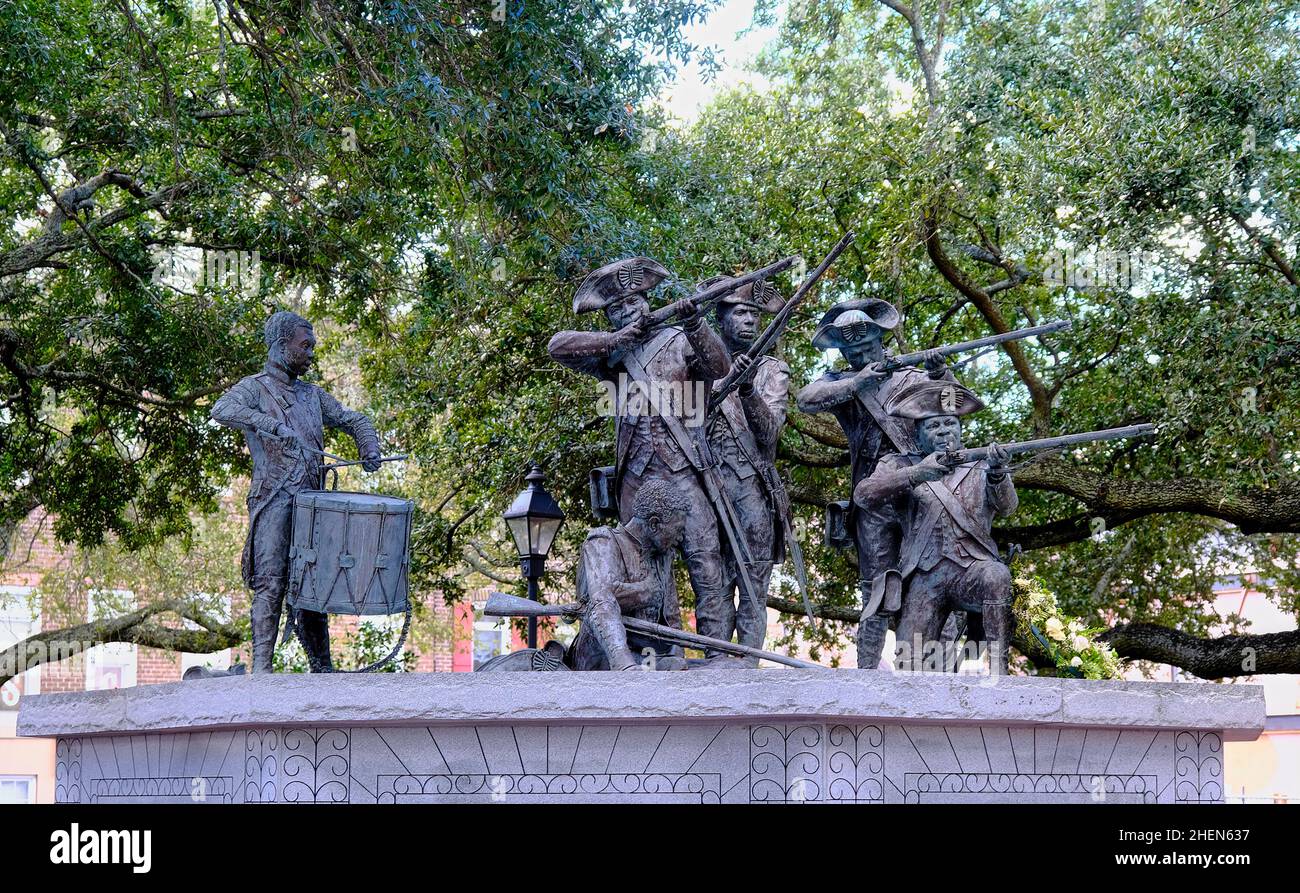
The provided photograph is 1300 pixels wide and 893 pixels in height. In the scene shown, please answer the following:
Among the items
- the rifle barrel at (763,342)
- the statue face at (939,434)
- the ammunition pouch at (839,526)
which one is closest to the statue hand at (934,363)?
the statue face at (939,434)

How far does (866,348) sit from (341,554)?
316cm

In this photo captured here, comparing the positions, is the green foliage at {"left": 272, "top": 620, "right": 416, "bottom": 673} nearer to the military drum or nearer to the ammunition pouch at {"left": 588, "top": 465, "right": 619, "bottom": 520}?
the ammunition pouch at {"left": 588, "top": 465, "right": 619, "bottom": 520}

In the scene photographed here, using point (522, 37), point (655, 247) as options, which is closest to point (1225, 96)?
point (655, 247)

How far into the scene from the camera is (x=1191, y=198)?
41.5ft

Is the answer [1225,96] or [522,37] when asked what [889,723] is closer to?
[522,37]

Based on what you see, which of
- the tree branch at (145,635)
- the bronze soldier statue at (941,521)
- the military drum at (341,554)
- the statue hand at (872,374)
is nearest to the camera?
the military drum at (341,554)

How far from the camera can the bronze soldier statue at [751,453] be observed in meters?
8.54

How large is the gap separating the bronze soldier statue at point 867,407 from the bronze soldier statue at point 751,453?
267mm

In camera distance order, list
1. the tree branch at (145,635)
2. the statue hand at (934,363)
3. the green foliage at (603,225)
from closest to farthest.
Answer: the statue hand at (934,363) < the green foliage at (603,225) < the tree branch at (145,635)

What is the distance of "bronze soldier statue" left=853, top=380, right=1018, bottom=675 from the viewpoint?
7996 millimetres

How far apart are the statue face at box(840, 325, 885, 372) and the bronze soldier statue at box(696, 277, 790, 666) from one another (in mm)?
440

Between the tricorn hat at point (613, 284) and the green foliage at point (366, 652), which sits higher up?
the tricorn hat at point (613, 284)

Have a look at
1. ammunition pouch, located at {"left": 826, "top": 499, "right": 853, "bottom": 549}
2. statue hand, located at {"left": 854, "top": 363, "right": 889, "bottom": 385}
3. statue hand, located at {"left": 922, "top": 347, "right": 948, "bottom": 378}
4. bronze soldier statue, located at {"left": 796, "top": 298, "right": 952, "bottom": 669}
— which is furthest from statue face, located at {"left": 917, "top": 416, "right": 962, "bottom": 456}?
ammunition pouch, located at {"left": 826, "top": 499, "right": 853, "bottom": 549}

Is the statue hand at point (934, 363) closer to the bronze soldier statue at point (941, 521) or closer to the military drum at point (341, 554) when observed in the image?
the bronze soldier statue at point (941, 521)
